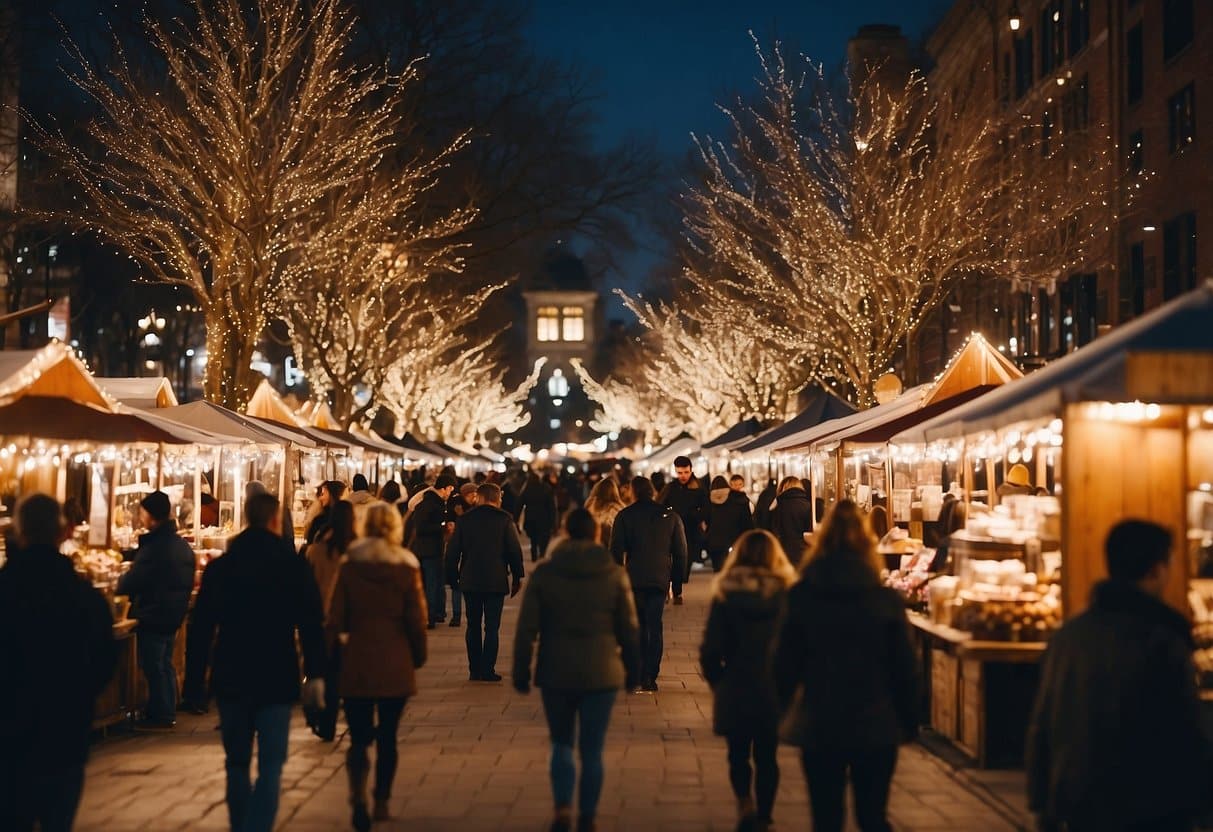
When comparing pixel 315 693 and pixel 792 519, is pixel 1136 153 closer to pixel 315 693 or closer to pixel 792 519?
pixel 792 519

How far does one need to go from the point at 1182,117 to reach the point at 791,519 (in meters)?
16.3

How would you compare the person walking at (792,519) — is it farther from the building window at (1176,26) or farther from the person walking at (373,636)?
the building window at (1176,26)

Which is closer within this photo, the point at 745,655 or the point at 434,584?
the point at 745,655

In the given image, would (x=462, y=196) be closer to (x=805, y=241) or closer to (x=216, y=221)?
(x=805, y=241)

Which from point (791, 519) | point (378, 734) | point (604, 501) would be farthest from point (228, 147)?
point (378, 734)

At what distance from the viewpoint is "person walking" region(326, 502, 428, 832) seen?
847 centimetres

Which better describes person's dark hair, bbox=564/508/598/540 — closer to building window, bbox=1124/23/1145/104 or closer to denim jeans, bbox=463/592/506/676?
denim jeans, bbox=463/592/506/676

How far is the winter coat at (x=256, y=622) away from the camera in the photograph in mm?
7535

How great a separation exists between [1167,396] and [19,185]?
129ft

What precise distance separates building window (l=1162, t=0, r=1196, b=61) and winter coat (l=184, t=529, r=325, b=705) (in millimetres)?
27568

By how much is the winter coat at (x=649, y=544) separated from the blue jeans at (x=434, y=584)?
5.77 m

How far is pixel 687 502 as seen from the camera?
23.5 m

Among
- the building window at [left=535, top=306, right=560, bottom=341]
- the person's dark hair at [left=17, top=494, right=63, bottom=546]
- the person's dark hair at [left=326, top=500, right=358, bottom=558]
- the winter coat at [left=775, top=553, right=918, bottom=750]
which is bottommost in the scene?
the winter coat at [left=775, top=553, right=918, bottom=750]

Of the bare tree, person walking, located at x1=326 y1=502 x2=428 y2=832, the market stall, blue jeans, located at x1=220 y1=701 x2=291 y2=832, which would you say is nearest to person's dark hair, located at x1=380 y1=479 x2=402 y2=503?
the bare tree
